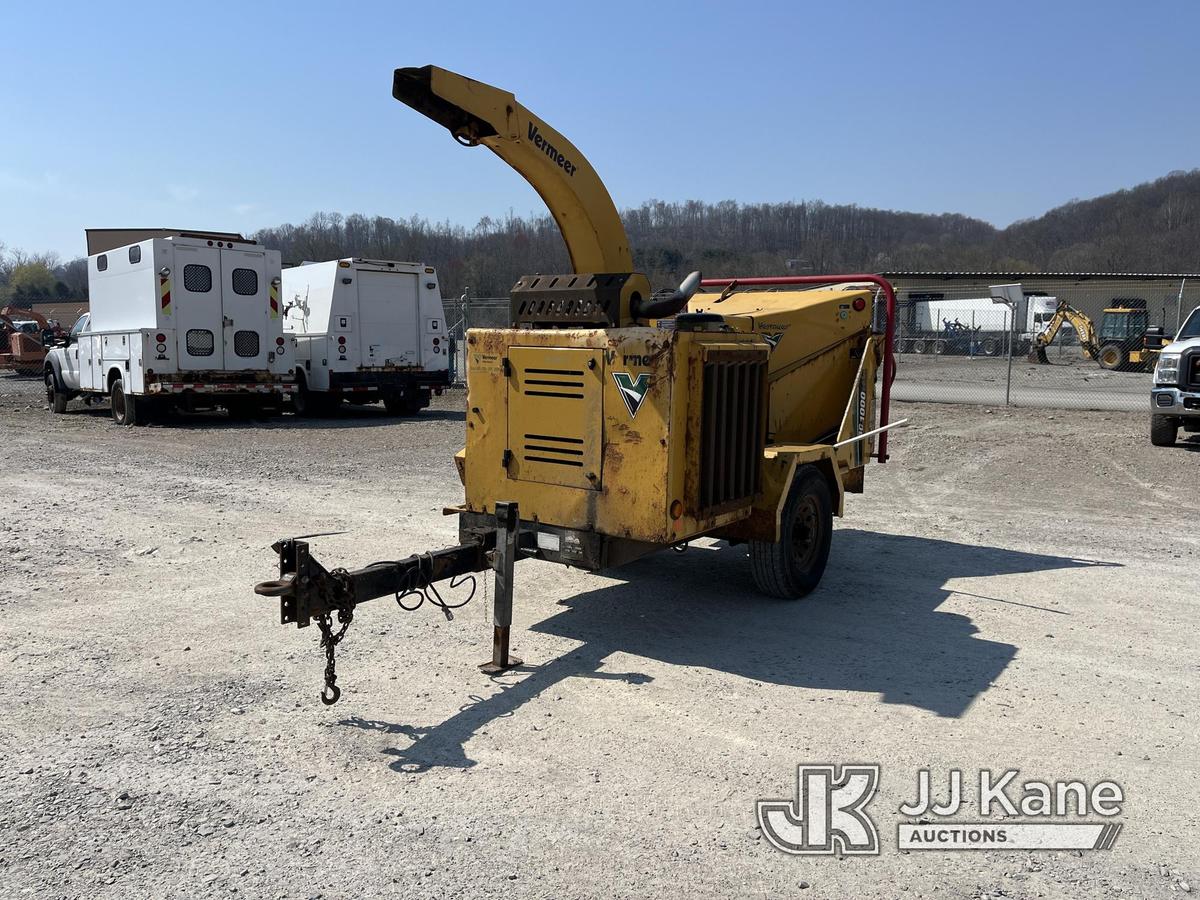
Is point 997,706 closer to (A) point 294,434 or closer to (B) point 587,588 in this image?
(B) point 587,588

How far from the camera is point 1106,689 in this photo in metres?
4.86

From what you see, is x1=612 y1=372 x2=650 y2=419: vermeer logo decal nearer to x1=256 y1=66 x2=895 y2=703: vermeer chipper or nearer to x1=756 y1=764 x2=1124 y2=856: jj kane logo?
x1=256 y1=66 x2=895 y2=703: vermeer chipper

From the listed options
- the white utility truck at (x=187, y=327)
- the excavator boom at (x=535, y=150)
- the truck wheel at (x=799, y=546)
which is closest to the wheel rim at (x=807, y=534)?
the truck wheel at (x=799, y=546)

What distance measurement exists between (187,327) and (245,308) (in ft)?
3.58

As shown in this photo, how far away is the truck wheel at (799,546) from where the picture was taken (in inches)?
244

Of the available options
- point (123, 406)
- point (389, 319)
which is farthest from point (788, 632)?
point (123, 406)

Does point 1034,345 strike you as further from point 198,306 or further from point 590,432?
point 590,432

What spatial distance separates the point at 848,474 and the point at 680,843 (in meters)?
4.73

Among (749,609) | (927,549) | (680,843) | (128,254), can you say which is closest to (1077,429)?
(927,549)

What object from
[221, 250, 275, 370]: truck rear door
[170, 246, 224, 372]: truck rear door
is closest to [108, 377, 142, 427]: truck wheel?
[170, 246, 224, 372]: truck rear door

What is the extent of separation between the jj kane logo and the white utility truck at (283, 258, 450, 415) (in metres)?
15.8

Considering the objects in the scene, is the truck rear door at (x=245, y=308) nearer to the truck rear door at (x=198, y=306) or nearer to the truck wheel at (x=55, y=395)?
the truck rear door at (x=198, y=306)

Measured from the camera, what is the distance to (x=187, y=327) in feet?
54.6

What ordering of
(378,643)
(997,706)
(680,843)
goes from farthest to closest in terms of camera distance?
(378,643) < (997,706) < (680,843)
